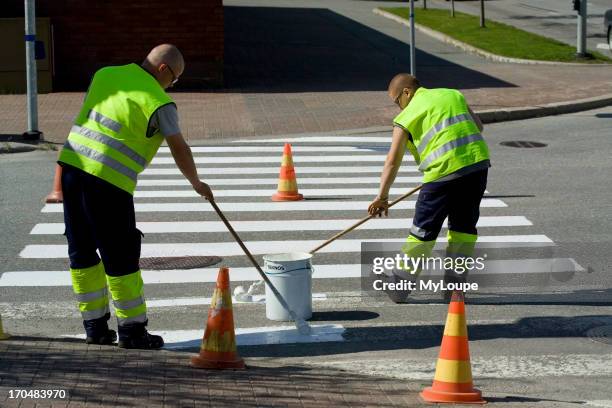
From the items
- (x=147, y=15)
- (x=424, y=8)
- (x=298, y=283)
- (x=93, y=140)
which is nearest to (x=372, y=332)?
(x=298, y=283)

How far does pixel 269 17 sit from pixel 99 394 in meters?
31.8

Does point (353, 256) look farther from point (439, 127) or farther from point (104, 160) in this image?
point (104, 160)

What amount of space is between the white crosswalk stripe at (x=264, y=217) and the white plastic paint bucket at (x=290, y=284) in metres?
1.08

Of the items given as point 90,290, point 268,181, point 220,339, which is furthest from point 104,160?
point 268,181

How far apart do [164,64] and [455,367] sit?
9.55 feet

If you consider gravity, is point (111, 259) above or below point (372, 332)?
above

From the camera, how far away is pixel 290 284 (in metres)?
9.20

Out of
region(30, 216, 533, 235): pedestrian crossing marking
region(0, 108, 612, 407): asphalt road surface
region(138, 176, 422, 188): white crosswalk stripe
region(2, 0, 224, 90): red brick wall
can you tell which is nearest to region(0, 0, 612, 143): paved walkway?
region(2, 0, 224, 90): red brick wall

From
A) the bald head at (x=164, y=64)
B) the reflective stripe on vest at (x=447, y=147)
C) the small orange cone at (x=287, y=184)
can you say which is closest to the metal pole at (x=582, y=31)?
the small orange cone at (x=287, y=184)

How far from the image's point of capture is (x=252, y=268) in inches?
435

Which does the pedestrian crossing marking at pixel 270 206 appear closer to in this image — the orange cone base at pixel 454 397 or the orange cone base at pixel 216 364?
the orange cone base at pixel 216 364

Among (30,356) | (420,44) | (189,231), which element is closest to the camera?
(30,356)

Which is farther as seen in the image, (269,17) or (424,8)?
(424,8)

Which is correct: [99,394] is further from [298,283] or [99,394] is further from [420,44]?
[420,44]
